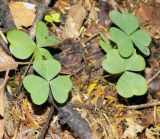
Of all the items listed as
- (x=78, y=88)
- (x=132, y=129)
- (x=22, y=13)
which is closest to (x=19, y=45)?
(x=22, y=13)

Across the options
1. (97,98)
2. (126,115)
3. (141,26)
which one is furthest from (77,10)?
(126,115)

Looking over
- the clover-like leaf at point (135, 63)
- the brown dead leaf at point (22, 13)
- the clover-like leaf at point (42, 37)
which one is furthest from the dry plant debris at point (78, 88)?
the clover-like leaf at point (135, 63)

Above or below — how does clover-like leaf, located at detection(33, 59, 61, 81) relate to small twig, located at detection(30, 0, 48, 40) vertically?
below

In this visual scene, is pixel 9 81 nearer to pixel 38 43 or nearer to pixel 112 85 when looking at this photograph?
pixel 38 43

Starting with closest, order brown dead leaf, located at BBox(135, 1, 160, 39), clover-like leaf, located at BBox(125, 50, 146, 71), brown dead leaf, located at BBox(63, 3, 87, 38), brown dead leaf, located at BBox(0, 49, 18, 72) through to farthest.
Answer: brown dead leaf, located at BBox(0, 49, 18, 72) < clover-like leaf, located at BBox(125, 50, 146, 71) < brown dead leaf, located at BBox(63, 3, 87, 38) < brown dead leaf, located at BBox(135, 1, 160, 39)

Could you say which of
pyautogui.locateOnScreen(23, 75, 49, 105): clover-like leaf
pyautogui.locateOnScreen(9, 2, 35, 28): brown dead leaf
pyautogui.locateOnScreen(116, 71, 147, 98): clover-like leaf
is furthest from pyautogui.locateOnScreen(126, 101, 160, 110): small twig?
pyautogui.locateOnScreen(9, 2, 35, 28): brown dead leaf

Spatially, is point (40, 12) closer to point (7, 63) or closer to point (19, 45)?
point (19, 45)

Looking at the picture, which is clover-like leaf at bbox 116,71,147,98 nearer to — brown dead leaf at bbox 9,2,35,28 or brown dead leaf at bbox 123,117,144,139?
brown dead leaf at bbox 123,117,144,139
